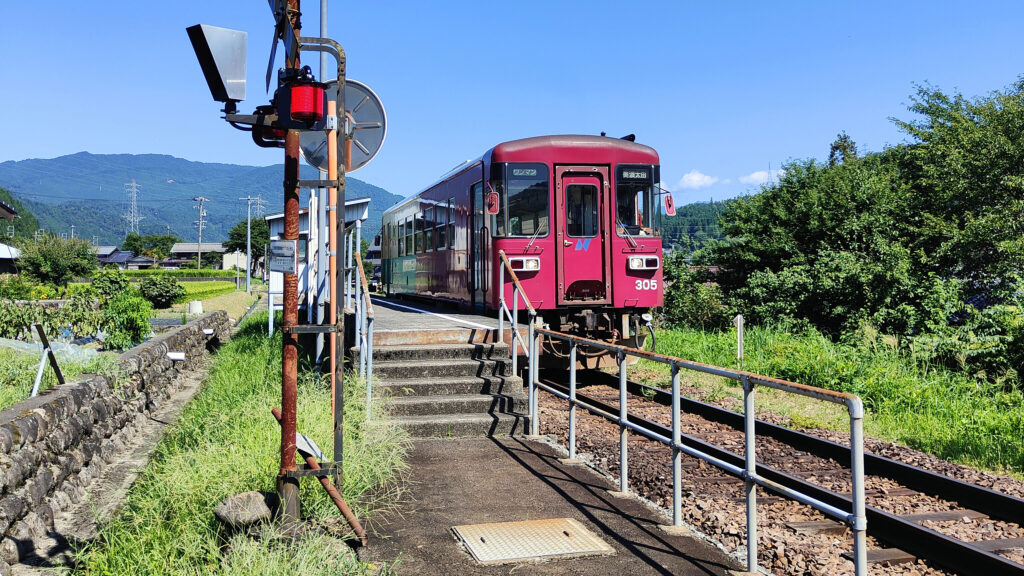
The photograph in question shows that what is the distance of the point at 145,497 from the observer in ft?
17.9

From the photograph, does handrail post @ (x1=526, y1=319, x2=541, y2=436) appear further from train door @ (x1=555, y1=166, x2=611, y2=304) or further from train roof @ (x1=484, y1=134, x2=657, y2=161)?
train roof @ (x1=484, y1=134, x2=657, y2=161)

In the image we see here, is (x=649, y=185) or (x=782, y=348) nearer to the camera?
(x=649, y=185)

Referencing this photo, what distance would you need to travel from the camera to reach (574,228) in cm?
1108

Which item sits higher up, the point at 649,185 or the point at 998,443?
the point at 649,185

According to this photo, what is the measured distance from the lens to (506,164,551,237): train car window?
35.3 ft

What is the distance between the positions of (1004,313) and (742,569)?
1040 centimetres

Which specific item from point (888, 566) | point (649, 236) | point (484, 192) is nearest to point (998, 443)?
point (888, 566)

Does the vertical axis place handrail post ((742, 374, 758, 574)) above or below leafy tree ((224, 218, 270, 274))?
below

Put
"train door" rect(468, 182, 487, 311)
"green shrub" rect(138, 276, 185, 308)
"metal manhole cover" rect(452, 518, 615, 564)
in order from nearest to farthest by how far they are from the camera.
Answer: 1. "metal manhole cover" rect(452, 518, 615, 564)
2. "train door" rect(468, 182, 487, 311)
3. "green shrub" rect(138, 276, 185, 308)

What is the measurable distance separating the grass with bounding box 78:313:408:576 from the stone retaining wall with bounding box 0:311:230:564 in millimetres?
655

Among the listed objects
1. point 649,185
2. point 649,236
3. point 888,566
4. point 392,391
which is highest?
point 649,185

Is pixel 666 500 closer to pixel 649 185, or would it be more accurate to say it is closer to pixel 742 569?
pixel 742 569

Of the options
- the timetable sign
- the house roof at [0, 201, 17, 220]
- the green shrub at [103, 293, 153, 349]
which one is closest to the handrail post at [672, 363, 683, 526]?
the timetable sign

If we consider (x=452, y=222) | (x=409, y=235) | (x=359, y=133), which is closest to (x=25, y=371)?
(x=359, y=133)
